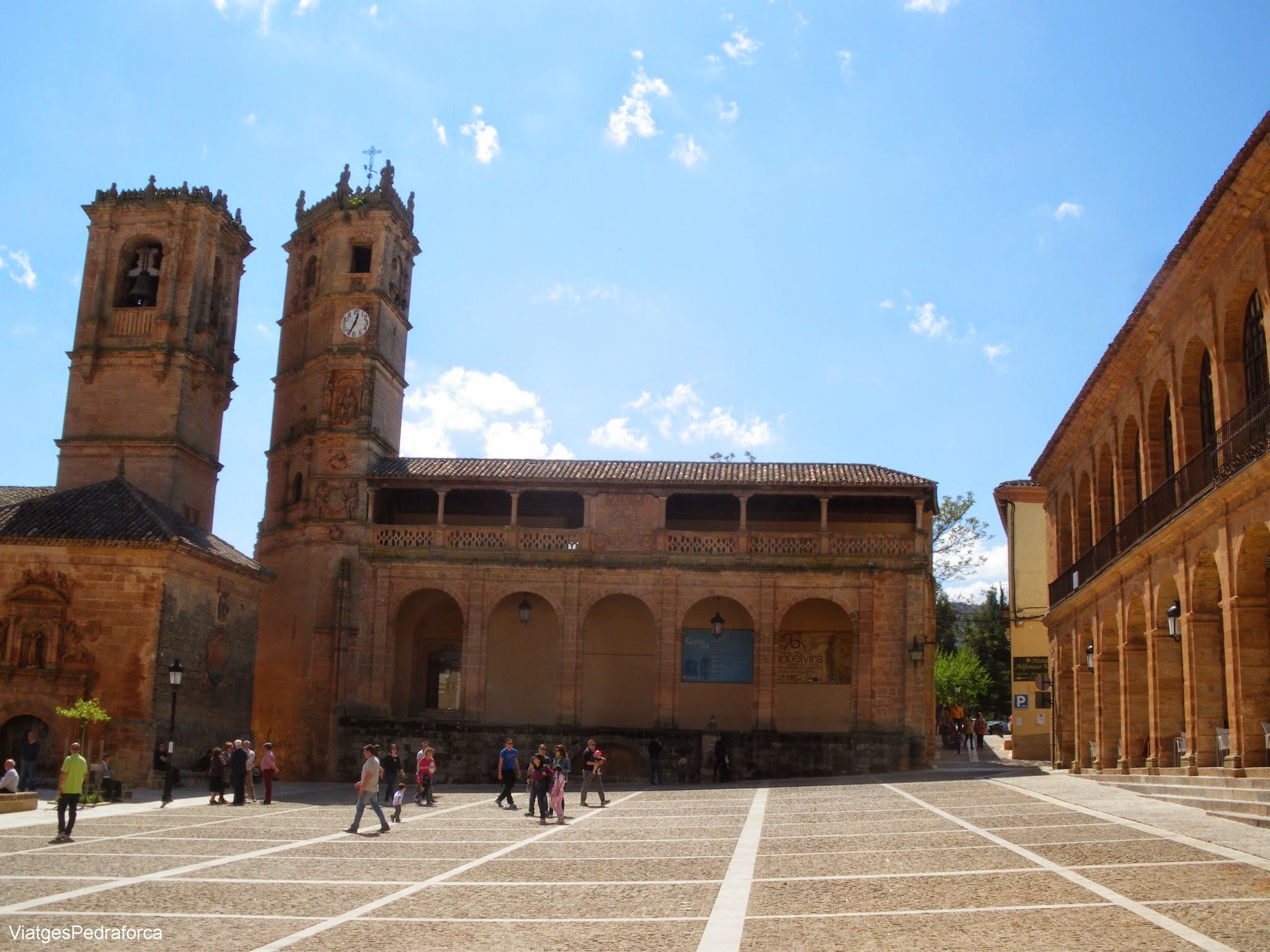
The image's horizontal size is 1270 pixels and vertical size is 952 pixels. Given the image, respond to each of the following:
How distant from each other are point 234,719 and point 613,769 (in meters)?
10.1

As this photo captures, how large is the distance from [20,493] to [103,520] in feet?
22.9

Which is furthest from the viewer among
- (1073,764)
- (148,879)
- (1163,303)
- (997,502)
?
(997,502)

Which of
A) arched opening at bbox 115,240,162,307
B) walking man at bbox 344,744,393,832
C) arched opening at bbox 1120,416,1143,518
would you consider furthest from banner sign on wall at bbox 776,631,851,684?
arched opening at bbox 115,240,162,307

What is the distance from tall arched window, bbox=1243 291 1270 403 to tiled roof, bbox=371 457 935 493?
15.3 metres

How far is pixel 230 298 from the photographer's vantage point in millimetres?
37906

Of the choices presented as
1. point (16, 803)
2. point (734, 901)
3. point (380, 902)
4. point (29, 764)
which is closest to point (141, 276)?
point (29, 764)

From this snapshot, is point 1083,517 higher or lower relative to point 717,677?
higher

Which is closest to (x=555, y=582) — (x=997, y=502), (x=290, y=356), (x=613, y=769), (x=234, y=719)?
(x=613, y=769)

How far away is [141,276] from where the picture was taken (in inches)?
1412

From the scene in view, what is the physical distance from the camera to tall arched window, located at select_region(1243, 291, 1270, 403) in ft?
59.2

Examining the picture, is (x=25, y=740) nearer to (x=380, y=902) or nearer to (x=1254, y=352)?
(x=380, y=902)

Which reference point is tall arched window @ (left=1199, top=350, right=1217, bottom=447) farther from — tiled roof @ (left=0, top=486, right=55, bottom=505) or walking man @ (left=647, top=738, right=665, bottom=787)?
tiled roof @ (left=0, top=486, right=55, bottom=505)

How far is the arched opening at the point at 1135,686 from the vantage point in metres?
23.6

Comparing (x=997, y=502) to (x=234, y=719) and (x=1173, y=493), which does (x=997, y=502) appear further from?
(x=234, y=719)
